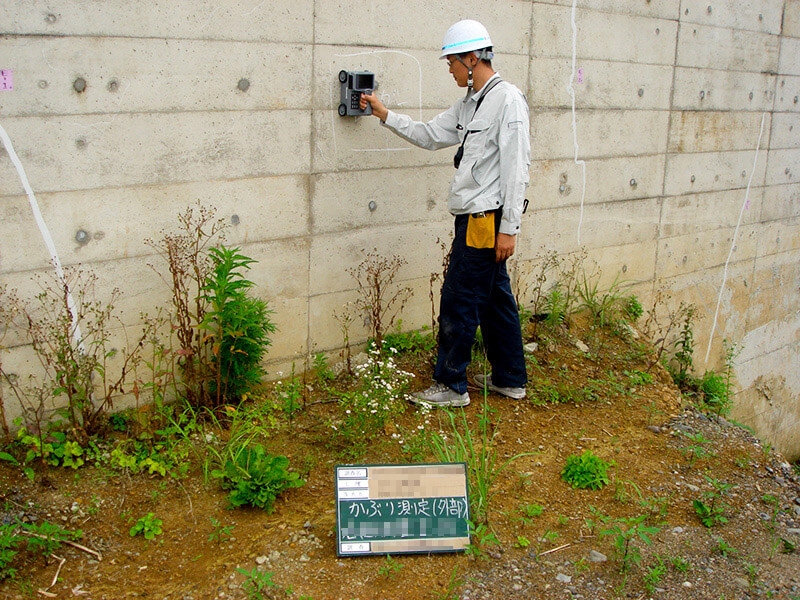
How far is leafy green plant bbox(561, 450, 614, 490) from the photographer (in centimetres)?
399

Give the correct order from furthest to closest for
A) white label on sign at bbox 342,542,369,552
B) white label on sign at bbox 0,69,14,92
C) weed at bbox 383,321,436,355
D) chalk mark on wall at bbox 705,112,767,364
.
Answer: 1. chalk mark on wall at bbox 705,112,767,364
2. weed at bbox 383,321,436,355
3. white label on sign at bbox 0,69,14,92
4. white label on sign at bbox 342,542,369,552

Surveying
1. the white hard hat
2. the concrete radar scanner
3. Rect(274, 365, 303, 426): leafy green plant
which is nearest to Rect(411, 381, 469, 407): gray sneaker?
Rect(274, 365, 303, 426): leafy green plant

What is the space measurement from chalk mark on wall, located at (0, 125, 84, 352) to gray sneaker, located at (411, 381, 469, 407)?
6.03ft

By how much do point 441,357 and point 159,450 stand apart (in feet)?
5.33

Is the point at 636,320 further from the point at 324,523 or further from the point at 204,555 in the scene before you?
the point at 204,555

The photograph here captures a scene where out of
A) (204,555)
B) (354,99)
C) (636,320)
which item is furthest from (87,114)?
(636,320)

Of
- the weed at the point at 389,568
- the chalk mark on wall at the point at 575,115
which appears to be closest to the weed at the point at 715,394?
the chalk mark on wall at the point at 575,115

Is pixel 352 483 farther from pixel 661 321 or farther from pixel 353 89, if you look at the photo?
pixel 661 321

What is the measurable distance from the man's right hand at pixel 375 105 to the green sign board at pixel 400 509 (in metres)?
2.14

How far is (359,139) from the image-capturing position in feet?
15.7

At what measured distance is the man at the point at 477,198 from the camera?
4.22 m

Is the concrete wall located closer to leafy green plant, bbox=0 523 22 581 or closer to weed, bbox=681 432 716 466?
leafy green plant, bbox=0 523 22 581

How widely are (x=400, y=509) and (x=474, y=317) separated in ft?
4.80

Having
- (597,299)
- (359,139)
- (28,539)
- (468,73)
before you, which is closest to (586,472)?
(468,73)
